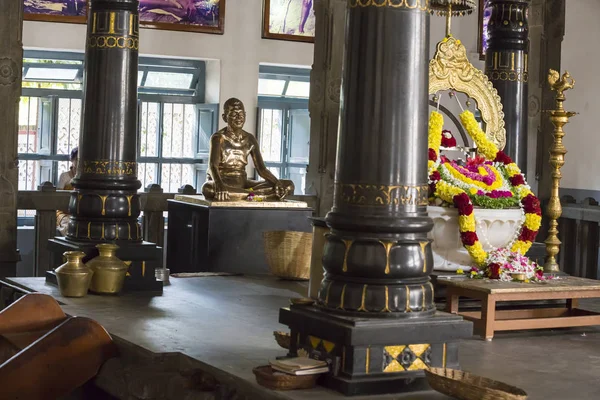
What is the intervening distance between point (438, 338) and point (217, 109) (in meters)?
10.4

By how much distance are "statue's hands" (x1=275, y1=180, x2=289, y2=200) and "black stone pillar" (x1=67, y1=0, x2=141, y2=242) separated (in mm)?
2714

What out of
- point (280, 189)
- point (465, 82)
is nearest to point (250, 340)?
point (465, 82)

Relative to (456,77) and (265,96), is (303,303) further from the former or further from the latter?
(265,96)

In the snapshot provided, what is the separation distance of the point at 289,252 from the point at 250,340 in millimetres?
3244

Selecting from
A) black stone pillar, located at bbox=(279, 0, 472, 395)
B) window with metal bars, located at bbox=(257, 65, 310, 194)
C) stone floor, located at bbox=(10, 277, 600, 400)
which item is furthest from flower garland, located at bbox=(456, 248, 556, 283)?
window with metal bars, located at bbox=(257, 65, 310, 194)

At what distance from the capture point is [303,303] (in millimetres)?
5422

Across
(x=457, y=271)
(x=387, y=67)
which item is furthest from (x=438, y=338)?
(x=457, y=271)

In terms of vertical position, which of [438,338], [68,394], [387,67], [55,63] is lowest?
[68,394]

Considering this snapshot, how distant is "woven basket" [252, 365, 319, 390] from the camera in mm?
4945

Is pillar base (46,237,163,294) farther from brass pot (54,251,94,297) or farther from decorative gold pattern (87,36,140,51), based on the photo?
decorative gold pattern (87,36,140,51)

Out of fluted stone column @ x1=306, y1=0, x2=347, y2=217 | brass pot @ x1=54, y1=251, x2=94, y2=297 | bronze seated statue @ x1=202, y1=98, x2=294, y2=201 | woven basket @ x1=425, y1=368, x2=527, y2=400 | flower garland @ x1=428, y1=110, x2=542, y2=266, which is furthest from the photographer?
fluted stone column @ x1=306, y1=0, x2=347, y2=217

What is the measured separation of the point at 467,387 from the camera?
4676 mm

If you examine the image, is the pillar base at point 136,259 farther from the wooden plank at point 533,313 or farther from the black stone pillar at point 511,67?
the black stone pillar at point 511,67

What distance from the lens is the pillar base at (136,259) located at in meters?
8.36
